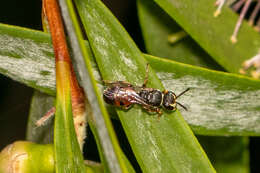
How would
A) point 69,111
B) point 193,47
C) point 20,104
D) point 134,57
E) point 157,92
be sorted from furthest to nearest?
point 20,104 < point 193,47 < point 157,92 < point 134,57 < point 69,111

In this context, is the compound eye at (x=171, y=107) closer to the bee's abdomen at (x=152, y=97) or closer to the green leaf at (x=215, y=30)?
the bee's abdomen at (x=152, y=97)

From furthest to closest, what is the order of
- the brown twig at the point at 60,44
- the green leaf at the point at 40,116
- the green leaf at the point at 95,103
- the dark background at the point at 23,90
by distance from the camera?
the dark background at the point at 23,90 → the green leaf at the point at 40,116 → the brown twig at the point at 60,44 → the green leaf at the point at 95,103

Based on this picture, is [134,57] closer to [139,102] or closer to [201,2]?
[139,102]

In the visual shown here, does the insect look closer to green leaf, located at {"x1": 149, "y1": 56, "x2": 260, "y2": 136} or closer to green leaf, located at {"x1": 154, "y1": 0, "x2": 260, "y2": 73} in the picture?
green leaf, located at {"x1": 149, "y1": 56, "x2": 260, "y2": 136}

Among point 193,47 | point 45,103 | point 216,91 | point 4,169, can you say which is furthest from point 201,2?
point 4,169

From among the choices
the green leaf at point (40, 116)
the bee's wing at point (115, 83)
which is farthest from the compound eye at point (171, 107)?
the green leaf at point (40, 116)

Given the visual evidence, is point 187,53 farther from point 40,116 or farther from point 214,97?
point 40,116
